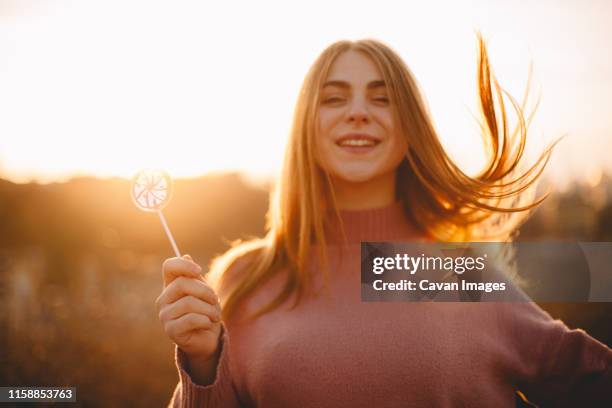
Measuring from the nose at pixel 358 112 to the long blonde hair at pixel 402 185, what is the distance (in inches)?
3.8

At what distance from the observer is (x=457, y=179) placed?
1929 millimetres

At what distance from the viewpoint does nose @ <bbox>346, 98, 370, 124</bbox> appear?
Answer: 181cm

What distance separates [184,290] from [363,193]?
30.8 inches

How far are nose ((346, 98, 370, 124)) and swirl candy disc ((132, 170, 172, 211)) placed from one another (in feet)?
1.99

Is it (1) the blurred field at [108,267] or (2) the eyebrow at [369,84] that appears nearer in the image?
(2) the eyebrow at [369,84]

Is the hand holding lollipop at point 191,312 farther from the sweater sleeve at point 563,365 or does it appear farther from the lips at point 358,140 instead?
the sweater sleeve at point 563,365

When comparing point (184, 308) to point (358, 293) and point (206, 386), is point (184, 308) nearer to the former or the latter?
point (206, 386)

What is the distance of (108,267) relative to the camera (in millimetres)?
5891

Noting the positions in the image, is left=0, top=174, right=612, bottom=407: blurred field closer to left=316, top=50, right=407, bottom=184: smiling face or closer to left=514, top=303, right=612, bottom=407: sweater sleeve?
left=514, top=303, right=612, bottom=407: sweater sleeve

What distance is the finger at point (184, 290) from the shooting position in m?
1.42

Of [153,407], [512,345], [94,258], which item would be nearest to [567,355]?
[512,345]

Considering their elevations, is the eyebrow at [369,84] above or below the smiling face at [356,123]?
above

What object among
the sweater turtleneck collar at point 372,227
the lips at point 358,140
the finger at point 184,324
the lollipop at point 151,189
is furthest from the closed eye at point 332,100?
the finger at point 184,324

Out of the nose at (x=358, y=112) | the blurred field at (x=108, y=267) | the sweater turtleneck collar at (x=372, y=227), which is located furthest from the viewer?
the blurred field at (x=108, y=267)
